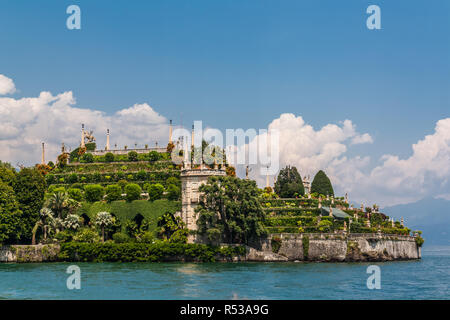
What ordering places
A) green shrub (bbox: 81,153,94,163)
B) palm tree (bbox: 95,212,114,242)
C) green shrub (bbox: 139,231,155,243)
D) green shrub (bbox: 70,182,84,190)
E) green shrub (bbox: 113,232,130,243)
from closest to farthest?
1. green shrub (bbox: 139,231,155,243)
2. green shrub (bbox: 113,232,130,243)
3. palm tree (bbox: 95,212,114,242)
4. green shrub (bbox: 70,182,84,190)
5. green shrub (bbox: 81,153,94,163)

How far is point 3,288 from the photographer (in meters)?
51.2

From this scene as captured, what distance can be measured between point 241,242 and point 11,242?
33081 millimetres

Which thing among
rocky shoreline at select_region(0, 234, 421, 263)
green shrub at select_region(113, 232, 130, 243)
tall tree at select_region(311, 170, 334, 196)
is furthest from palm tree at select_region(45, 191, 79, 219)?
tall tree at select_region(311, 170, 334, 196)

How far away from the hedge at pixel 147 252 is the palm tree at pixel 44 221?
6209mm

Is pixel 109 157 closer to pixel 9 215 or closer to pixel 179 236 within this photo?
pixel 9 215

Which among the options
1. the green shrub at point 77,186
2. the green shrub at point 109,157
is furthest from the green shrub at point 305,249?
the green shrub at point 109,157

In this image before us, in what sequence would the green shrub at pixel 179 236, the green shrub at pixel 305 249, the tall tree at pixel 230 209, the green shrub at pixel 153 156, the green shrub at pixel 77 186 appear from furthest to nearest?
1. the green shrub at pixel 153 156
2. the green shrub at pixel 77 186
3. the green shrub at pixel 179 236
4. the green shrub at pixel 305 249
5. the tall tree at pixel 230 209

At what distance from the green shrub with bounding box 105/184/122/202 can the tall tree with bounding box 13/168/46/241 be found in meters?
9.81

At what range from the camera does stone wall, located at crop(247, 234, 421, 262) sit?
255ft

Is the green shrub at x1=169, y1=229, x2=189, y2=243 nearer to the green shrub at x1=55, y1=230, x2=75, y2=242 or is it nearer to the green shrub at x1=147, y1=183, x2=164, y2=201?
the green shrub at x1=147, y1=183, x2=164, y2=201

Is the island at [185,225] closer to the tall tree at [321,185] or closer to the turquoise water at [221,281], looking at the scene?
the turquoise water at [221,281]

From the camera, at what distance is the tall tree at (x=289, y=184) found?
103m
